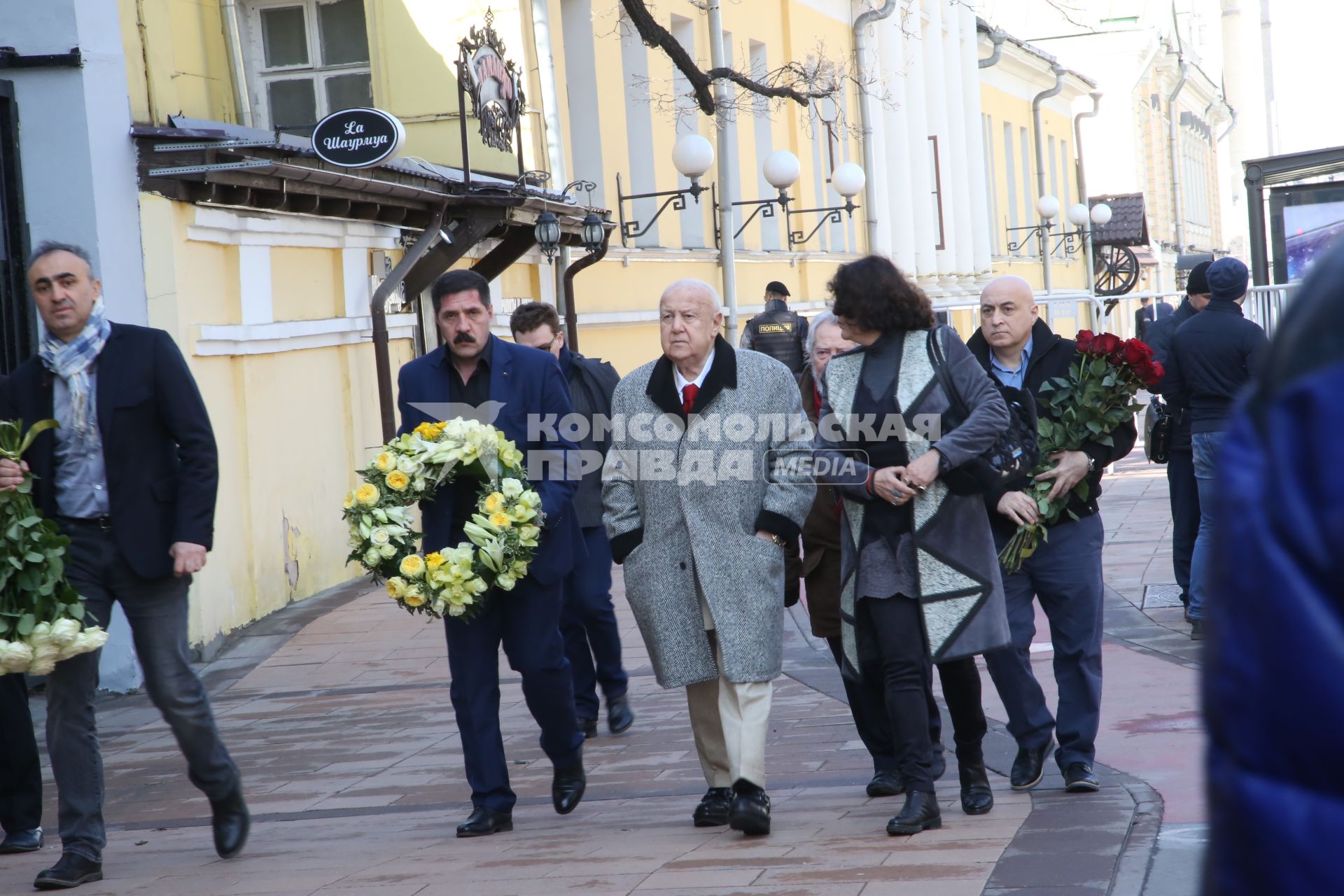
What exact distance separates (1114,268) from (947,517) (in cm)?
4226

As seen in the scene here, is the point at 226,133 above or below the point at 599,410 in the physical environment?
above

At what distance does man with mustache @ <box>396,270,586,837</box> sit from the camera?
5.58 meters

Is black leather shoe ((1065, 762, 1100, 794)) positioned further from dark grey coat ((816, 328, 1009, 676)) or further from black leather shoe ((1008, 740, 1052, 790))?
dark grey coat ((816, 328, 1009, 676))

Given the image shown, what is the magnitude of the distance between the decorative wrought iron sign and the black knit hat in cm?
708

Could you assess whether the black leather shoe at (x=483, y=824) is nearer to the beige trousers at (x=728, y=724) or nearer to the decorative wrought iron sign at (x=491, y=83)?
the beige trousers at (x=728, y=724)

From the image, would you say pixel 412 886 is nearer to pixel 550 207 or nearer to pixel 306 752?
pixel 306 752

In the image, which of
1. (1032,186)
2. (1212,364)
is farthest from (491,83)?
(1032,186)

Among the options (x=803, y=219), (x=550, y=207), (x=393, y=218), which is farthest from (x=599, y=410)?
(x=803, y=219)

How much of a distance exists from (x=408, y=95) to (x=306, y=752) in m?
8.86

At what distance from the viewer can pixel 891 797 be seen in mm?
5699

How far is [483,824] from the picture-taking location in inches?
217

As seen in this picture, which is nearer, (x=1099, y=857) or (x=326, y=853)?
(x=1099, y=857)

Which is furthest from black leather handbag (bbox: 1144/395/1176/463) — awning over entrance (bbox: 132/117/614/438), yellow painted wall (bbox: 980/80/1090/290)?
yellow painted wall (bbox: 980/80/1090/290)

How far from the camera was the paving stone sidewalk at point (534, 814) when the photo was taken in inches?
183
